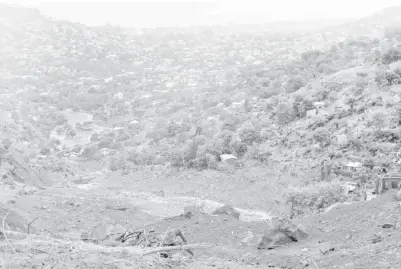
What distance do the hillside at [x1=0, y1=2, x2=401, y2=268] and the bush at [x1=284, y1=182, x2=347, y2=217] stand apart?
5 cm

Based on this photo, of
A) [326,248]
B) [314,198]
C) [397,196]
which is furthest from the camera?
[314,198]

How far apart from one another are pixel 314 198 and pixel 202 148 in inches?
410

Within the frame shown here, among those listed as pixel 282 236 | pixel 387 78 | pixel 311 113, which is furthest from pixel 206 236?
pixel 387 78

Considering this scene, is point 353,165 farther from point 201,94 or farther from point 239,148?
point 201,94

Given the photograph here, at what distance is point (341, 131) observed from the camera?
80.2 feet

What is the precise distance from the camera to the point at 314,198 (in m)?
17.0

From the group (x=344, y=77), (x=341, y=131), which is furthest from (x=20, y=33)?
(x=341, y=131)

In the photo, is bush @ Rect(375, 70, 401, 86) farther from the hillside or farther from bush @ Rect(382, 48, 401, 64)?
bush @ Rect(382, 48, 401, 64)

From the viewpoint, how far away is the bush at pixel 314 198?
54.2 feet

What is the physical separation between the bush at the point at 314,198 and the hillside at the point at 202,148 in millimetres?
52

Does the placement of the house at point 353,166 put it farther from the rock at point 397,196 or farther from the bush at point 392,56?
the bush at point 392,56

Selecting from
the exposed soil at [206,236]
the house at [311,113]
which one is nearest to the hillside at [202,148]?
the exposed soil at [206,236]

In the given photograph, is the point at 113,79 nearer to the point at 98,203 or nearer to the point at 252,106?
the point at 252,106

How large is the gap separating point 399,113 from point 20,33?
62.2m
